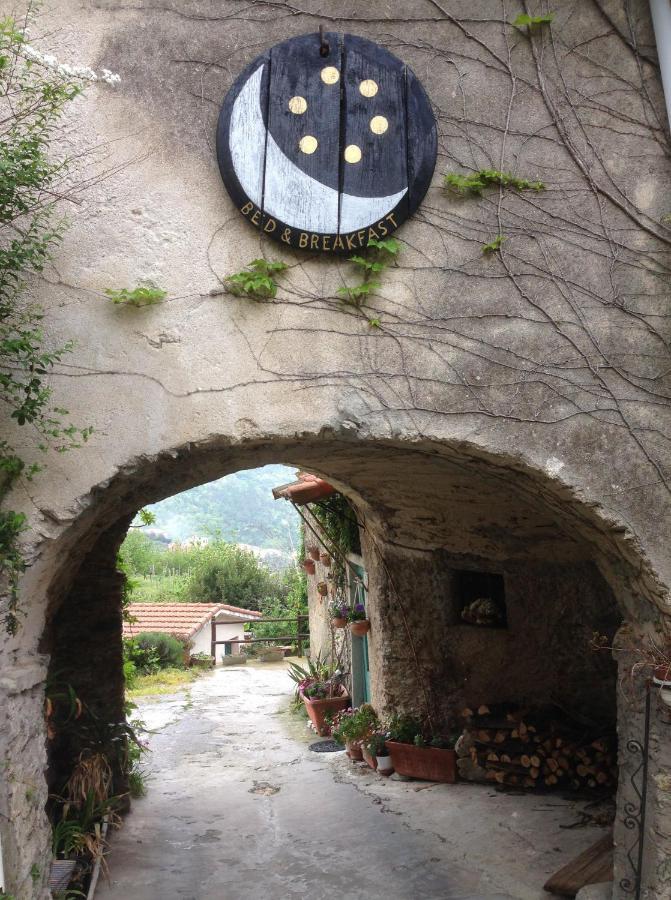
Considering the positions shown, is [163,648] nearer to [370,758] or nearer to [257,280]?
[370,758]

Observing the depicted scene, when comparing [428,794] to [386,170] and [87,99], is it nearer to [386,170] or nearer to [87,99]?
[386,170]

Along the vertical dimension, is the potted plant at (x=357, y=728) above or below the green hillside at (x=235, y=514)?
below

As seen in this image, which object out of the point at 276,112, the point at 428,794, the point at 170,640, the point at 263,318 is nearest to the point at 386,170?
the point at 276,112

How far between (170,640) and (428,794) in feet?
31.8

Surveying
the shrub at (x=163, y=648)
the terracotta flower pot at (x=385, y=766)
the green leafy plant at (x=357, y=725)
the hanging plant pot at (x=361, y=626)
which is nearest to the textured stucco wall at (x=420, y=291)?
the terracotta flower pot at (x=385, y=766)

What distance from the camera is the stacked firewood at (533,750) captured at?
19.8 feet

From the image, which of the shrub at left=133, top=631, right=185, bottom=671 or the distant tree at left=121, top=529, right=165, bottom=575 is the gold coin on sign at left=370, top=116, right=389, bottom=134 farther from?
the distant tree at left=121, top=529, right=165, bottom=575

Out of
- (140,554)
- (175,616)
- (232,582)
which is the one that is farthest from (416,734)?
(140,554)

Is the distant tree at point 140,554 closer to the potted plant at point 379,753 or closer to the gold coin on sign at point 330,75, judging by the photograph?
the potted plant at point 379,753

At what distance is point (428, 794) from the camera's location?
20.8 ft

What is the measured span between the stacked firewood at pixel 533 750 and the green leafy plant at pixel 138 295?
4661 mm

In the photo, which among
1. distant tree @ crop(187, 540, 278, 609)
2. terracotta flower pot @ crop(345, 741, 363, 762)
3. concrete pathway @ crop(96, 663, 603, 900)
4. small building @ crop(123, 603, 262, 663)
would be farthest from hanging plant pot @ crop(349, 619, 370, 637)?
distant tree @ crop(187, 540, 278, 609)

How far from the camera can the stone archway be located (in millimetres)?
3322

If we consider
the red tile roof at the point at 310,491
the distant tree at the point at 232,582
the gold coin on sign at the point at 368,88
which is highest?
the gold coin on sign at the point at 368,88
